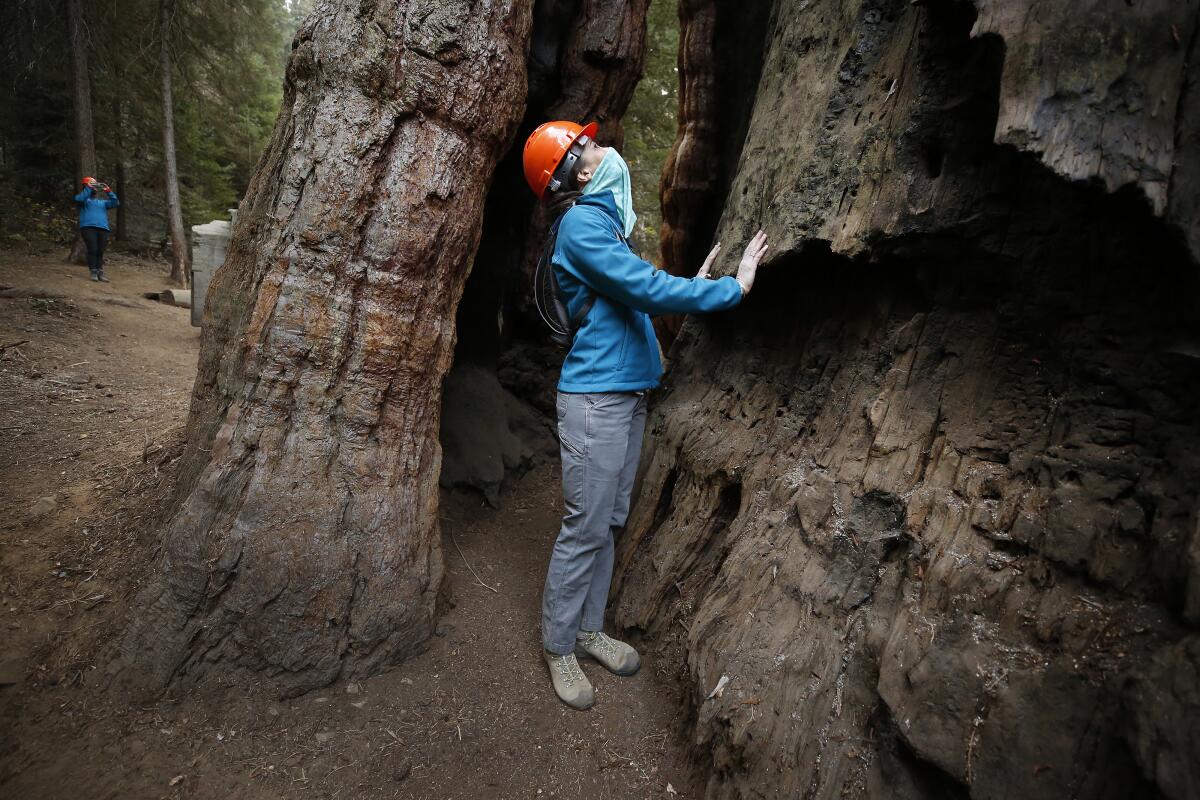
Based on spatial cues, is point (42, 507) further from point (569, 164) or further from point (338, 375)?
point (569, 164)

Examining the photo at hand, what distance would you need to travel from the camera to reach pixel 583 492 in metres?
2.85

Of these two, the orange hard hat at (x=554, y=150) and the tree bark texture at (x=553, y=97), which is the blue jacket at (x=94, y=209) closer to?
the tree bark texture at (x=553, y=97)

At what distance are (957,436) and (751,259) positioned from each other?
1.33 metres

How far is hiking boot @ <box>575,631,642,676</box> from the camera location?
123 inches

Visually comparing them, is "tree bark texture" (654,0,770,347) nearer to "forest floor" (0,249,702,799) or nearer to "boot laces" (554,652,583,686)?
"forest floor" (0,249,702,799)

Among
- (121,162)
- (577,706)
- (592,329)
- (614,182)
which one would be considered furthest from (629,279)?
(121,162)

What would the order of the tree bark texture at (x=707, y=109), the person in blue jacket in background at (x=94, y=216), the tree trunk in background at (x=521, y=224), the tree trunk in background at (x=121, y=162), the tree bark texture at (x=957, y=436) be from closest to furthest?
the tree bark texture at (x=957, y=436)
the tree trunk in background at (x=521, y=224)
the tree bark texture at (x=707, y=109)
the person in blue jacket in background at (x=94, y=216)
the tree trunk in background at (x=121, y=162)

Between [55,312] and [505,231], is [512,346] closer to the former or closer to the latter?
[505,231]

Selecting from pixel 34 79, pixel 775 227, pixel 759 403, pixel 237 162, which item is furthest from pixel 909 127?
pixel 237 162

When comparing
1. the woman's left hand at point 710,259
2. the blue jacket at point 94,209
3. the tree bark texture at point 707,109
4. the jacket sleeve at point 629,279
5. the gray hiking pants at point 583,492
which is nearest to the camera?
the jacket sleeve at point 629,279

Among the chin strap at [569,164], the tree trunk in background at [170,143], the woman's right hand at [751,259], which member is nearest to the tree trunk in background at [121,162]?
the tree trunk in background at [170,143]

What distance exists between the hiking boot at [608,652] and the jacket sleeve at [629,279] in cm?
191

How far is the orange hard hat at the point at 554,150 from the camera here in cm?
291

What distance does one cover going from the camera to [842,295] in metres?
2.88
